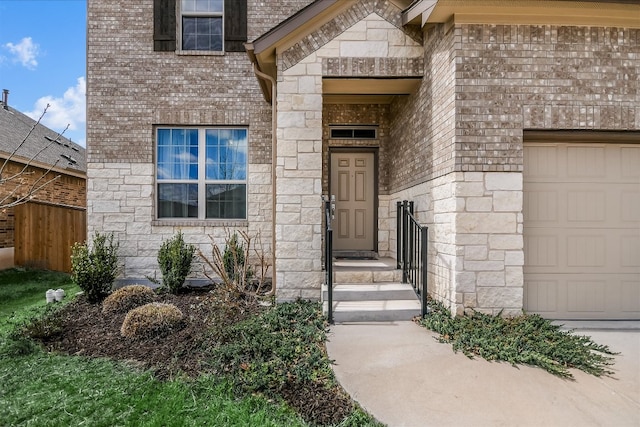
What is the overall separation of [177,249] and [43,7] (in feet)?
27.6

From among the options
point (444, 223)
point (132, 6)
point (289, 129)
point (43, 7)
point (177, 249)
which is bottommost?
point (177, 249)

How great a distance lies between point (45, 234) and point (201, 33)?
20.9 feet

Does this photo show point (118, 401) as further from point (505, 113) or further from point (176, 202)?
point (505, 113)

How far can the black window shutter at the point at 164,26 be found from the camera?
6.65 meters

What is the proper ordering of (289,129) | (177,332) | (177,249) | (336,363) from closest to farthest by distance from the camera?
(336,363)
(177,332)
(289,129)
(177,249)

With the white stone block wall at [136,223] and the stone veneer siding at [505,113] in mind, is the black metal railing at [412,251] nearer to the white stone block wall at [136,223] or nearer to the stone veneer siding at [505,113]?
the stone veneer siding at [505,113]

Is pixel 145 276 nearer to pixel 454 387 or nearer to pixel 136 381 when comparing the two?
pixel 136 381

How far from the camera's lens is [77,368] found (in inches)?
134

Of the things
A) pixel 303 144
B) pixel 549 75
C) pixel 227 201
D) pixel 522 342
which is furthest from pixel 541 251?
pixel 227 201

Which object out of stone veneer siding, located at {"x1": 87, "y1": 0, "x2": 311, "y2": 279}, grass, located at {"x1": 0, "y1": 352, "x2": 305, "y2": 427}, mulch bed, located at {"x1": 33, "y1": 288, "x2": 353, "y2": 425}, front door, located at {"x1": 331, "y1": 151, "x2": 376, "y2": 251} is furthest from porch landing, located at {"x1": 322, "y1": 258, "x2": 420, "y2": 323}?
stone veneer siding, located at {"x1": 87, "y1": 0, "x2": 311, "y2": 279}

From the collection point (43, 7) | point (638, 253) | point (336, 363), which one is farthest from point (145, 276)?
point (43, 7)

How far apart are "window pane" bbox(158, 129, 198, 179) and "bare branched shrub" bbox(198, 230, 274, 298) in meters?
1.43

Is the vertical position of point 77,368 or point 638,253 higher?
point 638,253

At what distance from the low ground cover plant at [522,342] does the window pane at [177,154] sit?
195 inches
